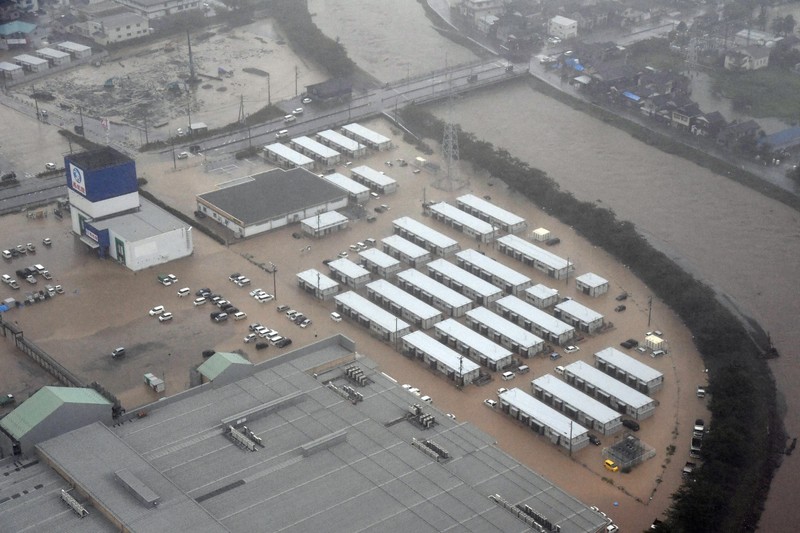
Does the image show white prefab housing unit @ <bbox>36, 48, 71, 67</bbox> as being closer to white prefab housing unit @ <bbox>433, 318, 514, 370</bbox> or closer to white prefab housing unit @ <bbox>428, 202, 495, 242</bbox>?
white prefab housing unit @ <bbox>428, 202, 495, 242</bbox>

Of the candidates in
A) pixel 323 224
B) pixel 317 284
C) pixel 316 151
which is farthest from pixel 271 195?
pixel 317 284

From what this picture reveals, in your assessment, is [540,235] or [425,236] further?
[540,235]

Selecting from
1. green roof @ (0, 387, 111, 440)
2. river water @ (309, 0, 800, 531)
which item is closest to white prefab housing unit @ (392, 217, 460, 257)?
river water @ (309, 0, 800, 531)

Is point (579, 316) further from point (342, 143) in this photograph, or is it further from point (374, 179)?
point (342, 143)

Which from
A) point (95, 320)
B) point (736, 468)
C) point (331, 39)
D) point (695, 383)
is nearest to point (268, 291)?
point (95, 320)

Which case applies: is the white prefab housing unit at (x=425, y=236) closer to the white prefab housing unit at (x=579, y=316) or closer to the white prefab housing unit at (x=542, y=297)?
the white prefab housing unit at (x=542, y=297)

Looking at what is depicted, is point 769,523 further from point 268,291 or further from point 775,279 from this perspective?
point 268,291
